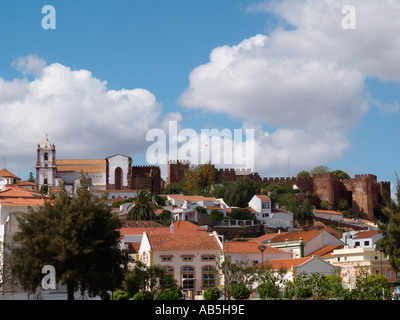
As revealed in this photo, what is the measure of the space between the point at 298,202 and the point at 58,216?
7786 cm

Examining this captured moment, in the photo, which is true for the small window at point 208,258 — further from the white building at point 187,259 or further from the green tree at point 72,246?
the green tree at point 72,246

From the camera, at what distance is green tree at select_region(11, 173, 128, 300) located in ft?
153

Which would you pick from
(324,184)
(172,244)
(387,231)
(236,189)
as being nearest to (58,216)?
(172,244)

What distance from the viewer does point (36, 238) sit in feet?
153

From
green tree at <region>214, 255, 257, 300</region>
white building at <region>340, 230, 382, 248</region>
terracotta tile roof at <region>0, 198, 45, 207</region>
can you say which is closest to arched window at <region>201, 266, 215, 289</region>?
green tree at <region>214, 255, 257, 300</region>

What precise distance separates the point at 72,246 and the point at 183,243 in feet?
76.0

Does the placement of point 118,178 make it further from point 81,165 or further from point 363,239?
point 363,239

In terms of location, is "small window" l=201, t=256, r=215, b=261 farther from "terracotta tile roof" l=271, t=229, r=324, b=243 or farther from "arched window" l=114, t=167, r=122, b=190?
"arched window" l=114, t=167, r=122, b=190

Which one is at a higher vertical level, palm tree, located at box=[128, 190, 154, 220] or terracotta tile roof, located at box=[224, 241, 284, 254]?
palm tree, located at box=[128, 190, 154, 220]

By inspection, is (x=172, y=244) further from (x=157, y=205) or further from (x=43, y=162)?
(x=43, y=162)

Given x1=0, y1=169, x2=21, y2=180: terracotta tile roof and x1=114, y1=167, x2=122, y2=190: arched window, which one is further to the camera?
x1=0, y1=169, x2=21, y2=180: terracotta tile roof

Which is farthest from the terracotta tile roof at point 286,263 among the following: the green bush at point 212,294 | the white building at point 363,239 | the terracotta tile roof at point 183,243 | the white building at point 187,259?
the white building at point 363,239

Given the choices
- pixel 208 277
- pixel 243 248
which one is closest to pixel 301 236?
pixel 243 248

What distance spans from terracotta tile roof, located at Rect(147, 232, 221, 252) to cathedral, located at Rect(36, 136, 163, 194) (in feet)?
186
